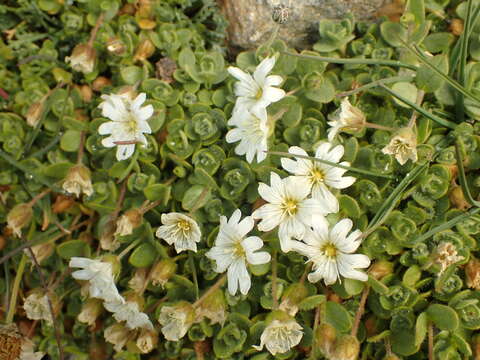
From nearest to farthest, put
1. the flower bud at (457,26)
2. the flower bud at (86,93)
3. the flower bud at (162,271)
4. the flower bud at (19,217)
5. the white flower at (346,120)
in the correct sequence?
the white flower at (346,120)
the flower bud at (162,271)
the flower bud at (19,217)
the flower bud at (457,26)
the flower bud at (86,93)

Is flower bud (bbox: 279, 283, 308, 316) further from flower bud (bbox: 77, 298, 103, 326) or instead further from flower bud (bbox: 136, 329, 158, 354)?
flower bud (bbox: 77, 298, 103, 326)

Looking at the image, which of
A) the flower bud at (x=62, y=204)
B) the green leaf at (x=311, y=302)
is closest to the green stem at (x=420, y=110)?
the green leaf at (x=311, y=302)

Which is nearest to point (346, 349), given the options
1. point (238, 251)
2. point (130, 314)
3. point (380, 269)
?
point (380, 269)

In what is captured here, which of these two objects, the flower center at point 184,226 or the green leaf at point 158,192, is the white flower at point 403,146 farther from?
the green leaf at point 158,192

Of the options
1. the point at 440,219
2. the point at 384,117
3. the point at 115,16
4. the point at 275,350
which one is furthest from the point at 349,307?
the point at 115,16

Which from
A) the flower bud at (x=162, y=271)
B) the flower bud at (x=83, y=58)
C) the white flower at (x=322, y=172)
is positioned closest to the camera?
the white flower at (x=322, y=172)

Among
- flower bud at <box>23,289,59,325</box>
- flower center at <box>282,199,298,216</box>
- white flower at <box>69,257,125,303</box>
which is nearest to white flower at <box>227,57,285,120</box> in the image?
flower center at <box>282,199,298,216</box>

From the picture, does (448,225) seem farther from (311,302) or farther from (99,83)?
(99,83)
